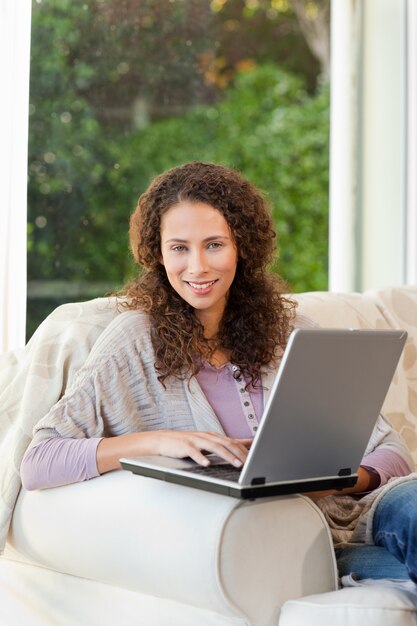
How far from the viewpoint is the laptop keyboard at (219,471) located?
1.42m

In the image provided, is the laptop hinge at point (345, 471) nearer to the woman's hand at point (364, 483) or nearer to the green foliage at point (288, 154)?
the woman's hand at point (364, 483)

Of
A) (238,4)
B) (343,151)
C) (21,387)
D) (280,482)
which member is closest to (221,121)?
(238,4)

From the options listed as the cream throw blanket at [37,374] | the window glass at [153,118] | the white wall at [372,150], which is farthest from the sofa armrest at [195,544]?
the white wall at [372,150]

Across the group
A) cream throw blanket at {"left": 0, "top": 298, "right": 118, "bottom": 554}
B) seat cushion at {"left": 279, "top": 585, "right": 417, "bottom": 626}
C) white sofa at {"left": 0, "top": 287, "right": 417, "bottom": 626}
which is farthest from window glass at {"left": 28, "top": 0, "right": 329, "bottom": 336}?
seat cushion at {"left": 279, "top": 585, "right": 417, "bottom": 626}

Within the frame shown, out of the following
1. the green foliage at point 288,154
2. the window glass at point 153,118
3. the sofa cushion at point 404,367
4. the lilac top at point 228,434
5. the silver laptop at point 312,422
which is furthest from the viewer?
the green foliage at point 288,154

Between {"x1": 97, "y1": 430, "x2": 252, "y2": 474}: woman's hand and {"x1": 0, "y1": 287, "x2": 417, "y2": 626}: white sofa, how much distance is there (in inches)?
1.3

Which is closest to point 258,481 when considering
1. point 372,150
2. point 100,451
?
point 100,451

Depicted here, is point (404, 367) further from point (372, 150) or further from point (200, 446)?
point (372, 150)

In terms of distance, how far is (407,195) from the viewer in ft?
11.6

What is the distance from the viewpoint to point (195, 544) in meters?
1.41

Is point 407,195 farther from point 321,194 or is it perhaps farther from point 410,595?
point 321,194

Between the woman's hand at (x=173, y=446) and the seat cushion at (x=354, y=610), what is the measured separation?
231mm

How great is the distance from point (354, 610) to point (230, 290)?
765mm

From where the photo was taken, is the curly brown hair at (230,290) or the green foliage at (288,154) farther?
the green foliage at (288,154)
